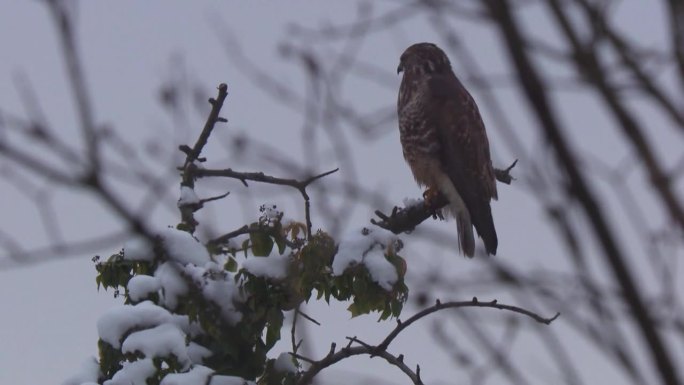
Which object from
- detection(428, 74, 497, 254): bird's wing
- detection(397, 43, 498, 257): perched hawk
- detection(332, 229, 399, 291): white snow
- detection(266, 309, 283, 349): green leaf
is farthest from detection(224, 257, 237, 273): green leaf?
detection(428, 74, 497, 254): bird's wing

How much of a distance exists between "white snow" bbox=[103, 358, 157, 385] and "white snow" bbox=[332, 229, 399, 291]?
80 centimetres

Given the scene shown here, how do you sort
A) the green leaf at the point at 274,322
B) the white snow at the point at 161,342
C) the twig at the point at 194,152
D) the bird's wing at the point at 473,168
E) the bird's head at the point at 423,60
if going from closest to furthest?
1. the white snow at the point at 161,342
2. the green leaf at the point at 274,322
3. the twig at the point at 194,152
4. the bird's wing at the point at 473,168
5. the bird's head at the point at 423,60

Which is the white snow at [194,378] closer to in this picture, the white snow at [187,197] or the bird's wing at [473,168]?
the white snow at [187,197]

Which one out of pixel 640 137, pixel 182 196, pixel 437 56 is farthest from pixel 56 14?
pixel 437 56

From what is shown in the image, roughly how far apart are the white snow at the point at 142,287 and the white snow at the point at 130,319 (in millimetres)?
97

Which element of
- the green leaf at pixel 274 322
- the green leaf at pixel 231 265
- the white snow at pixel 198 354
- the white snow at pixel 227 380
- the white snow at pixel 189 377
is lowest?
the white snow at pixel 189 377

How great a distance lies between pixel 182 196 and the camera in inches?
204

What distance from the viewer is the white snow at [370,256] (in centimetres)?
472

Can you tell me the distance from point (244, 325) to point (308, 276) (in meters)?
0.31

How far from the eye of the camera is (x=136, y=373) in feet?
14.5

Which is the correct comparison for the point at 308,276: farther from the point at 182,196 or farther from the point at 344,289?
the point at 182,196

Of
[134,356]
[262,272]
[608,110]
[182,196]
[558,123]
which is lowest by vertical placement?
[558,123]

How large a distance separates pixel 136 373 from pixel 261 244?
27.5 inches

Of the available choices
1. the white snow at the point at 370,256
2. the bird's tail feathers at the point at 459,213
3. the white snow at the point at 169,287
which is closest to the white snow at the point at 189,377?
the white snow at the point at 169,287
